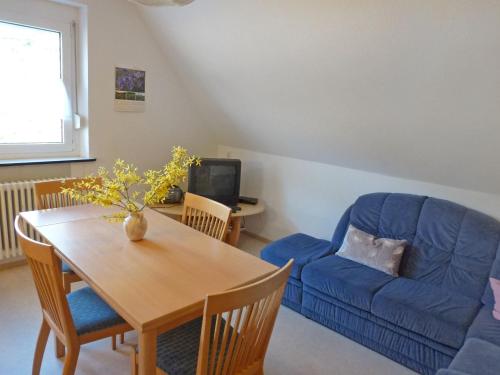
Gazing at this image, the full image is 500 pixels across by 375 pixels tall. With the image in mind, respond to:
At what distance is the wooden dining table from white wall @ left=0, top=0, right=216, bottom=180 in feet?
4.15

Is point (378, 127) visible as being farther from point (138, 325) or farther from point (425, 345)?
point (138, 325)

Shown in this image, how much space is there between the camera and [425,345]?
223 centimetres

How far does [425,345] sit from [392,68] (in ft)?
5.43

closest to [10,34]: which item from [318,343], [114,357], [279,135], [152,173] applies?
[152,173]

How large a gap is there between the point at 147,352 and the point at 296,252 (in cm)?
180

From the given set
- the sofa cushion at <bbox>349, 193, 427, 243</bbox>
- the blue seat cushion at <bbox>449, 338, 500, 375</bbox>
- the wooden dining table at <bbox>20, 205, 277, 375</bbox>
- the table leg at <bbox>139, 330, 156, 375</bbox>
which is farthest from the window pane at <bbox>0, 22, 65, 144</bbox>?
the blue seat cushion at <bbox>449, 338, 500, 375</bbox>

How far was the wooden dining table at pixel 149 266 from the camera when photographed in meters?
1.39

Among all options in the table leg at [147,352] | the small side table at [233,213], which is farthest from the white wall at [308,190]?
the table leg at [147,352]

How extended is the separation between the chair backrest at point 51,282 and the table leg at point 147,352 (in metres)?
0.45

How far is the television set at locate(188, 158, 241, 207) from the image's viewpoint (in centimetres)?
367

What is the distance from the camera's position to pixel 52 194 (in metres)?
2.60

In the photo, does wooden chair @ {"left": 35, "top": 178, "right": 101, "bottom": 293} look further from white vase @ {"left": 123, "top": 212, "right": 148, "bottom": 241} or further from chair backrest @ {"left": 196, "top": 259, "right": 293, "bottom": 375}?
chair backrest @ {"left": 196, "top": 259, "right": 293, "bottom": 375}

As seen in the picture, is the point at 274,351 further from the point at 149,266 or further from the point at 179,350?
the point at 149,266

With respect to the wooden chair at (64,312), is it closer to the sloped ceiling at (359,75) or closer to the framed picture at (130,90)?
the sloped ceiling at (359,75)
